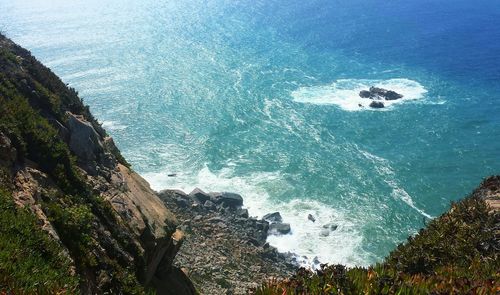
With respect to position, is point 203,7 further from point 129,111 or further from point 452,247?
point 452,247

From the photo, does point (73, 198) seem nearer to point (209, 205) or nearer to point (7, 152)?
point (7, 152)

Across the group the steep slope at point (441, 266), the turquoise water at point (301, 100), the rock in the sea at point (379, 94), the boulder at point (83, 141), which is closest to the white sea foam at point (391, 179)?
the turquoise water at point (301, 100)

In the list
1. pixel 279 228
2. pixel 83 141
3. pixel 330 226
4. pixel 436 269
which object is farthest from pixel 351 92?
pixel 436 269

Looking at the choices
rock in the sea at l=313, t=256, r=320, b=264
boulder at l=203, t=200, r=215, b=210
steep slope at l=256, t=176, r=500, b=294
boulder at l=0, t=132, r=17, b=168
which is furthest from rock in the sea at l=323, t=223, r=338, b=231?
boulder at l=0, t=132, r=17, b=168

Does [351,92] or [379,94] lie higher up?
[351,92]

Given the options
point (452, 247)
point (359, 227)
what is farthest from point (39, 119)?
point (359, 227)

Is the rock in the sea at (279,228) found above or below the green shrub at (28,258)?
below

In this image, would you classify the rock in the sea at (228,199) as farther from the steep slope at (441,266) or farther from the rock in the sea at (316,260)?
the steep slope at (441,266)
